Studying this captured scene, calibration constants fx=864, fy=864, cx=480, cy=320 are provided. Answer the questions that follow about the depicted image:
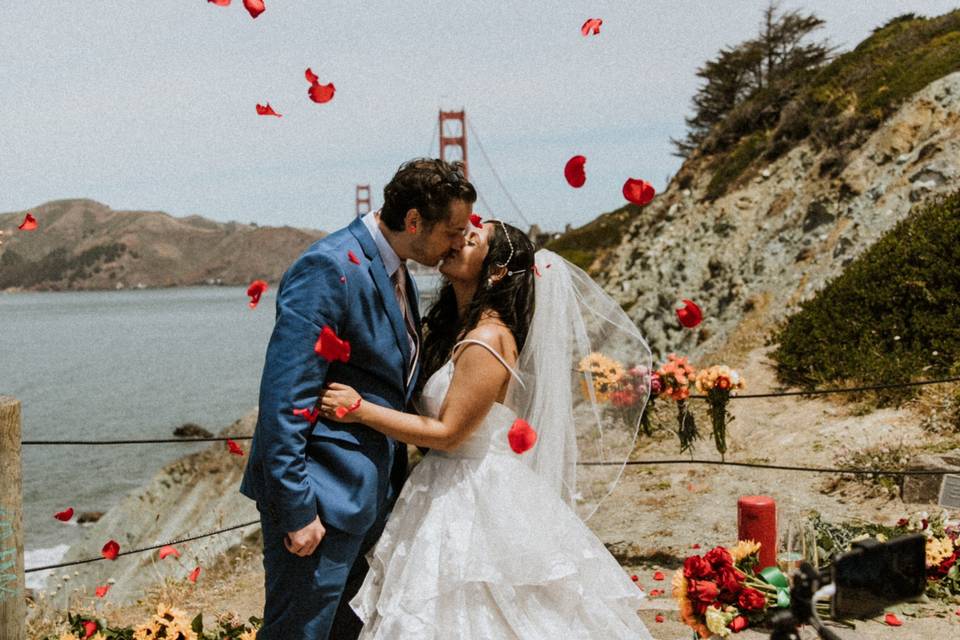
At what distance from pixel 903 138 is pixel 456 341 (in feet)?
43.0

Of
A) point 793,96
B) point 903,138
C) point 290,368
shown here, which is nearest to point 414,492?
point 290,368

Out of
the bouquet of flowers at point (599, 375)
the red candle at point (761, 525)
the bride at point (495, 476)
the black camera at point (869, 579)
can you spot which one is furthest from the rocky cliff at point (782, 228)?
the black camera at point (869, 579)

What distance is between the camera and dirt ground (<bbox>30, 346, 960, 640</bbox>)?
200 inches

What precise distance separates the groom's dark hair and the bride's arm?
53cm

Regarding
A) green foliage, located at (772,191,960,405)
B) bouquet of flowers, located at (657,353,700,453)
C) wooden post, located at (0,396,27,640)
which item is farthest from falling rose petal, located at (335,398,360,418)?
green foliage, located at (772,191,960,405)

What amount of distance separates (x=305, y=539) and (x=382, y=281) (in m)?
0.84

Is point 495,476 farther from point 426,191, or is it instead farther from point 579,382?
point 426,191

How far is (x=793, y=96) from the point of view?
1930cm

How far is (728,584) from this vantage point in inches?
142

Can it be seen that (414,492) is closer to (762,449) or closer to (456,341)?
(456,341)

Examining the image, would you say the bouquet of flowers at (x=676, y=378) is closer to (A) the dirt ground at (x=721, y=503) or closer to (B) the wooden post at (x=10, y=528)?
(A) the dirt ground at (x=721, y=503)

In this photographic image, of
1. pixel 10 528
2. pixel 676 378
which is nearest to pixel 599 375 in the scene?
pixel 676 378

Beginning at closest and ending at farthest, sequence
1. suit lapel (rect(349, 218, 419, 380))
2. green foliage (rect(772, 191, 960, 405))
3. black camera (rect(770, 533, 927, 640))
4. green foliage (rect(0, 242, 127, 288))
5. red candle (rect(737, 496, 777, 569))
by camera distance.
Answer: black camera (rect(770, 533, 927, 640)), suit lapel (rect(349, 218, 419, 380)), red candle (rect(737, 496, 777, 569)), green foliage (rect(772, 191, 960, 405)), green foliage (rect(0, 242, 127, 288))

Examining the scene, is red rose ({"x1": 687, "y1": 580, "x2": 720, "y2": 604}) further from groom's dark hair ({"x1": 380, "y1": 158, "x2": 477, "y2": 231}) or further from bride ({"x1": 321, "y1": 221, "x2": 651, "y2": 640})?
groom's dark hair ({"x1": 380, "y1": 158, "x2": 477, "y2": 231})
